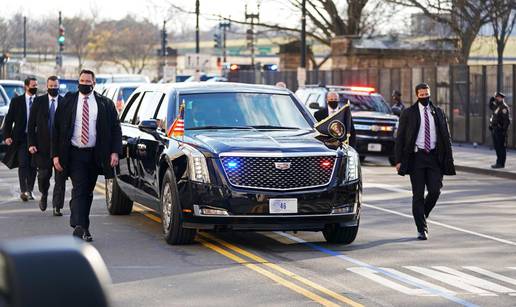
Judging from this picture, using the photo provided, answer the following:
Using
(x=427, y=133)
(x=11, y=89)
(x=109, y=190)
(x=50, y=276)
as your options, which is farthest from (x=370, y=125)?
(x=50, y=276)

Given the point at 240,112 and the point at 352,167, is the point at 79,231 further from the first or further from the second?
the point at 352,167

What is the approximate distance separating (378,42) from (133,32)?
68.1m

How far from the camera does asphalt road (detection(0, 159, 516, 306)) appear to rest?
891 centimetres

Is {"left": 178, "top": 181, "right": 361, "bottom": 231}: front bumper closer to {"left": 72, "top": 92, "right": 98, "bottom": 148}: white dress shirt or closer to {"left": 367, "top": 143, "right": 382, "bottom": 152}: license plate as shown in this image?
{"left": 72, "top": 92, "right": 98, "bottom": 148}: white dress shirt

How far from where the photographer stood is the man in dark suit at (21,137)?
16.8m

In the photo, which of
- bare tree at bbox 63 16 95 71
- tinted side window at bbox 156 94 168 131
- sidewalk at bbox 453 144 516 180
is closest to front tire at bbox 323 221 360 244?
tinted side window at bbox 156 94 168 131

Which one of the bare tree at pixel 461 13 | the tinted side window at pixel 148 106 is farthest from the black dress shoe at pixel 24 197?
the bare tree at pixel 461 13

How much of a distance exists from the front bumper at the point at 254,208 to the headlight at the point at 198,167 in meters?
0.07

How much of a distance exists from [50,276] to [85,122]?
9.43m

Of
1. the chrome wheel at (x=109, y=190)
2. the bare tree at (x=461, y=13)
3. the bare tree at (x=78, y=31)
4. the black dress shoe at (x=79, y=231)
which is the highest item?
the bare tree at (x=78, y=31)

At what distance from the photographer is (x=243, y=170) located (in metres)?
11.4

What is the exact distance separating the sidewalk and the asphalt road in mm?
8638

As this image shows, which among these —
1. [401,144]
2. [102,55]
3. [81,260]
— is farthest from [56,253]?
[102,55]

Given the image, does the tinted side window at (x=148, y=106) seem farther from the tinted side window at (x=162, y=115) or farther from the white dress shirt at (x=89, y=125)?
the white dress shirt at (x=89, y=125)
